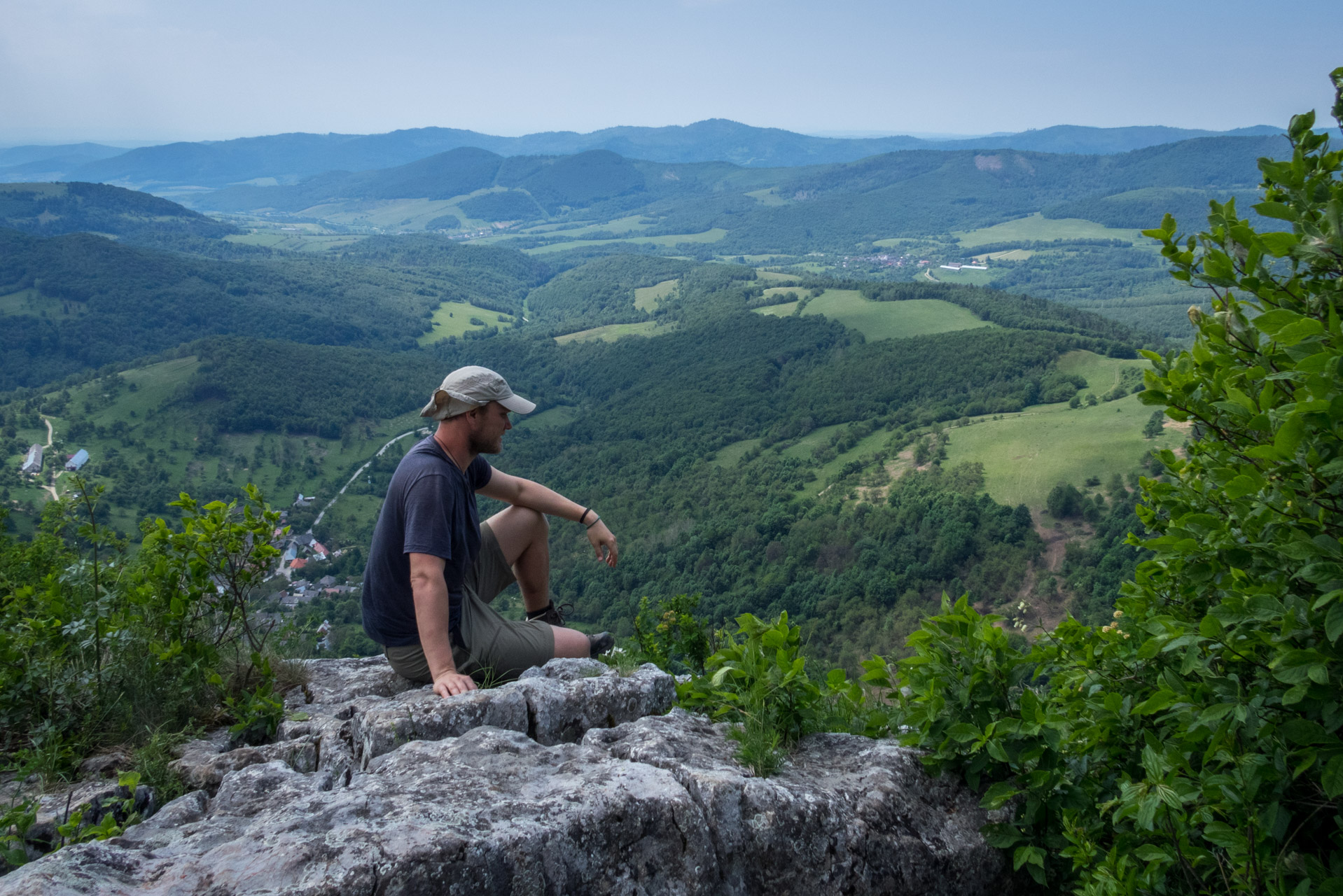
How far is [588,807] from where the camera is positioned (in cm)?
326

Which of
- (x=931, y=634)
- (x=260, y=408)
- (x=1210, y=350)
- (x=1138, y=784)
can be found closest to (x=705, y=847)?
(x=931, y=634)

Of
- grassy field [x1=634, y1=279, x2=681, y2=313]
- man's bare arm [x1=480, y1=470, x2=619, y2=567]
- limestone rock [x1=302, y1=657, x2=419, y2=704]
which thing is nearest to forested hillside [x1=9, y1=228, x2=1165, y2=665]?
grassy field [x1=634, y1=279, x2=681, y2=313]

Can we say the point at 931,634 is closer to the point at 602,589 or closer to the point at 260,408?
the point at 602,589

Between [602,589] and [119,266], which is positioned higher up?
[119,266]

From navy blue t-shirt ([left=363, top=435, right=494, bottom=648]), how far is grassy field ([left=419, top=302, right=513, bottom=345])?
580 ft

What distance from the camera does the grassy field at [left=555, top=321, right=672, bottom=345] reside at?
157 metres

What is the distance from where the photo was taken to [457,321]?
7333 inches

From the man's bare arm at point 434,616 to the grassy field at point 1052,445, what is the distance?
6763 centimetres

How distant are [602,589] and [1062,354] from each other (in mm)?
73357

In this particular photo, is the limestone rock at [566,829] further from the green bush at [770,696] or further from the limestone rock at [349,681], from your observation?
the limestone rock at [349,681]

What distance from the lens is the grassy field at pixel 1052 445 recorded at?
→ 2579 inches

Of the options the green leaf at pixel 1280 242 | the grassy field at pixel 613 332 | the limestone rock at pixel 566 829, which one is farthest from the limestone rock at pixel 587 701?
the grassy field at pixel 613 332

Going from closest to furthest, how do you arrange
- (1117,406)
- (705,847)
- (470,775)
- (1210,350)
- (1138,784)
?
(1138,784) → (1210,350) → (705,847) → (470,775) → (1117,406)

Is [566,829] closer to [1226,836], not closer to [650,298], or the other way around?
[1226,836]
